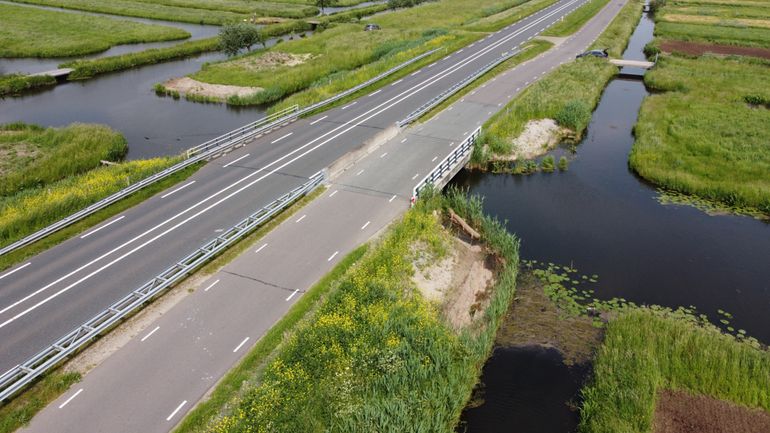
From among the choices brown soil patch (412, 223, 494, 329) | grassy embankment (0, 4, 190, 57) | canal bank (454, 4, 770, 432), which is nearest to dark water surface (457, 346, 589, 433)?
canal bank (454, 4, 770, 432)

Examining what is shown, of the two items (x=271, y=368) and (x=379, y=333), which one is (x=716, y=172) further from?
(x=271, y=368)

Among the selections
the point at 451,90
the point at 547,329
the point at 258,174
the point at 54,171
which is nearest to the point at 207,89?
the point at 54,171

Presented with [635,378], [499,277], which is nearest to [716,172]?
[499,277]

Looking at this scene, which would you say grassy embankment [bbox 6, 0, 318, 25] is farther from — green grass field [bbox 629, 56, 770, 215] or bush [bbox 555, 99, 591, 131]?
green grass field [bbox 629, 56, 770, 215]

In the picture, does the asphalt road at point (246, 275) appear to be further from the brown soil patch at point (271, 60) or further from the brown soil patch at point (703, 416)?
the brown soil patch at point (271, 60)

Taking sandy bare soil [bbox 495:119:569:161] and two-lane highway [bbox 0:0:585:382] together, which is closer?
two-lane highway [bbox 0:0:585:382]

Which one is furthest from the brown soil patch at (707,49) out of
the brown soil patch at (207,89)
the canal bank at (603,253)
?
the brown soil patch at (207,89)
